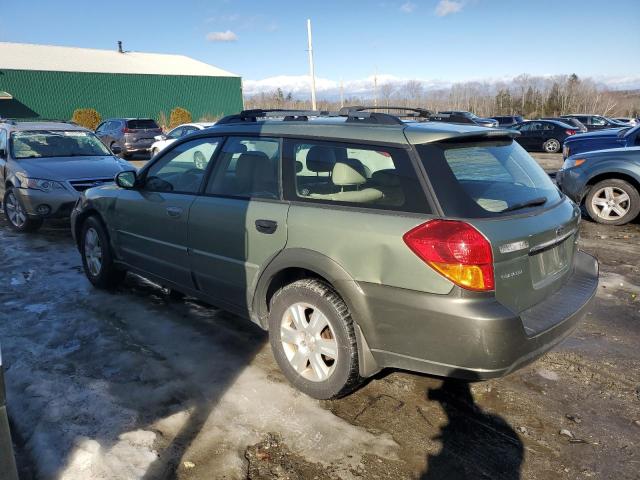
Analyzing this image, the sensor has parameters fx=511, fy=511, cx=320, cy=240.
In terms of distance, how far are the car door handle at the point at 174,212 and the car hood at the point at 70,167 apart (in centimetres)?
402

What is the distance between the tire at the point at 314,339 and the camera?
2.93 meters

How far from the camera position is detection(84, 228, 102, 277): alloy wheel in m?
5.10

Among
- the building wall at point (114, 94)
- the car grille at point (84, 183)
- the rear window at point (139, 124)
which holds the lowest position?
the car grille at point (84, 183)

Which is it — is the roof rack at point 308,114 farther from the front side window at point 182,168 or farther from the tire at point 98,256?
the tire at point 98,256

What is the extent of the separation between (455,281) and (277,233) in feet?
3.90

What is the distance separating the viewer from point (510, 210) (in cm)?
281

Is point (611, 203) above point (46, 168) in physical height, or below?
below

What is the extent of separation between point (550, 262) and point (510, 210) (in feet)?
1.41

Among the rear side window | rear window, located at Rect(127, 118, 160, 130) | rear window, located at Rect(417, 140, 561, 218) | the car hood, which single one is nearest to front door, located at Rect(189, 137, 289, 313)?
the rear side window

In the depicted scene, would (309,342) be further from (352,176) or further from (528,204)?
(528,204)

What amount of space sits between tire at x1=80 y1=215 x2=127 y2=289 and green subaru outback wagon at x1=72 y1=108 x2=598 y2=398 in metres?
1.25

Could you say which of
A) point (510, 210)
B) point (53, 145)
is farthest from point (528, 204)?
point (53, 145)

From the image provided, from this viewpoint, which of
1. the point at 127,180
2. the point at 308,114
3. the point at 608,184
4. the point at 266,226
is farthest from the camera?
the point at 608,184

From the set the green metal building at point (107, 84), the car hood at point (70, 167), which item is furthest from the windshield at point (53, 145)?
the green metal building at point (107, 84)
